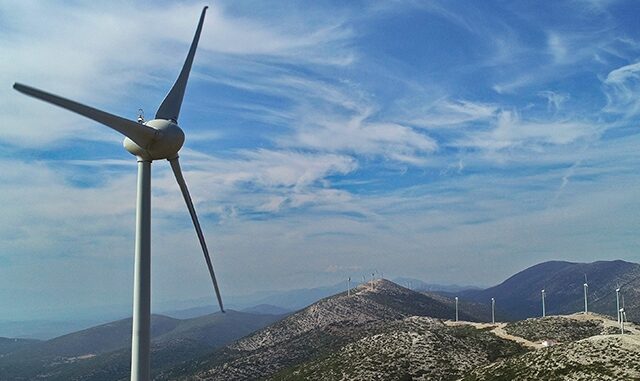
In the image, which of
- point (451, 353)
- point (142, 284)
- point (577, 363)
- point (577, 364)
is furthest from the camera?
point (451, 353)

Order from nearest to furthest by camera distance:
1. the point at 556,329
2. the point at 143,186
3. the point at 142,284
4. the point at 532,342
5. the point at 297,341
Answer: the point at 142,284 → the point at 143,186 → the point at 532,342 → the point at 556,329 → the point at 297,341

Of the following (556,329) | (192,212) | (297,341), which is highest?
(192,212)

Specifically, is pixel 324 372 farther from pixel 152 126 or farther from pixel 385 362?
pixel 152 126

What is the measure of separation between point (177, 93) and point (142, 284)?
45.8ft

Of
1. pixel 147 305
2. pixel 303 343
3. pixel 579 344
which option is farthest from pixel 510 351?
pixel 147 305

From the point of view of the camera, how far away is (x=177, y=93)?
41.8 m

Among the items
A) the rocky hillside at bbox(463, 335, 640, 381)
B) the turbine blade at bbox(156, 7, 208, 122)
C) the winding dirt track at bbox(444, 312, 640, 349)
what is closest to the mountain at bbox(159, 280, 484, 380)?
the winding dirt track at bbox(444, 312, 640, 349)

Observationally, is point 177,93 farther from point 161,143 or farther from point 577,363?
point 577,363

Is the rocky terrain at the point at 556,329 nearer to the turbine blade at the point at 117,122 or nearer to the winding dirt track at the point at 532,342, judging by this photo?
the winding dirt track at the point at 532,342

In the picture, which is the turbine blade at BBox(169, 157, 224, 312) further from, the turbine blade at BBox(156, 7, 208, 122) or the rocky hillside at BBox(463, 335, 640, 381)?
the rocky hillside at BBox(463, 335, 640, 381)

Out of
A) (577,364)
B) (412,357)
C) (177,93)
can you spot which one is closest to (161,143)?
(177,93)

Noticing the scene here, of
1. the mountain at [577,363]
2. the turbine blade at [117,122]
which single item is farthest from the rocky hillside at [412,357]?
the turbine blade at [117,122]

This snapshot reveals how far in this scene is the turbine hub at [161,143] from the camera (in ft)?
116

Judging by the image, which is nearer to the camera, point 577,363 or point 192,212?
point 192,212
